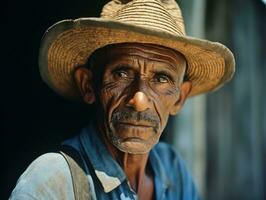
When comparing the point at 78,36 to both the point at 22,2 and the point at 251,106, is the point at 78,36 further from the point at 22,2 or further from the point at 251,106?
the point at 251,106

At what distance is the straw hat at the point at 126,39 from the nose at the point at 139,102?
0.77 feet

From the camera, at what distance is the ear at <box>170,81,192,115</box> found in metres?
2.89

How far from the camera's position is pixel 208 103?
4578mm

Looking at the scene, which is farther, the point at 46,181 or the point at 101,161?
the point at 101,161

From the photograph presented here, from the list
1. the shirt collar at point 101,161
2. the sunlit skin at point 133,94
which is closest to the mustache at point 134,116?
the sunlit skin at point 133,94

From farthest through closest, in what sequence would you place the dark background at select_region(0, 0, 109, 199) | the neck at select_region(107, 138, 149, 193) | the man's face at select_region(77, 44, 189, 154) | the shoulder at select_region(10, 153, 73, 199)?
the dark background at select_region(0, 0, 109, 199), the neck at select_region(107, 138, 149, 193), the man's face at select_region(77, 44, 189, 154), the shoulder at select_region(10, 153, 73, 199)

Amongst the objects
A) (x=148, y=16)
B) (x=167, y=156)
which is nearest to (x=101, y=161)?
(x=148, y=16)

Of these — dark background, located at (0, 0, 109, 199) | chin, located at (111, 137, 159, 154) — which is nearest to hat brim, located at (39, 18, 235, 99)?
chin, located at (111, 137, 159, 154)

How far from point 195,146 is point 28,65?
143 centimetres

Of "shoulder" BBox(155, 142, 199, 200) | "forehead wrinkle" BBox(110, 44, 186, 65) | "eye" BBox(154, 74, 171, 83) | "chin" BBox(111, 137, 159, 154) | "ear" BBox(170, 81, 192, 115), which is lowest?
"shoulder" BBox(155, 142, 199, 200)

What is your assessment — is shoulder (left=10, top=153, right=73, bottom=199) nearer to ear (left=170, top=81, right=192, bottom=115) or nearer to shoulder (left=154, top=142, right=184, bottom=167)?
ear (left=170, top=81, right=192, bottom=115)

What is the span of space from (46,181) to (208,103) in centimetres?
242

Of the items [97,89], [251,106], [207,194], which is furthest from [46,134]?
[251,106]

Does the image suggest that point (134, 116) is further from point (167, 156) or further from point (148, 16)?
point (167, 156)
